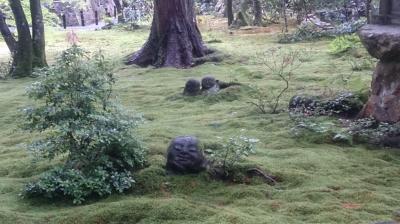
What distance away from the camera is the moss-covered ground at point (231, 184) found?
4.34 meters

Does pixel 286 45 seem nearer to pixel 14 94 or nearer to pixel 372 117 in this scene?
pixel 14 94

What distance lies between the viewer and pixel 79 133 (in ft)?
15.5

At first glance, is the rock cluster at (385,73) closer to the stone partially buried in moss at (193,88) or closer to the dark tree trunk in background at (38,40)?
the stone partially buried in moss at (193,88)

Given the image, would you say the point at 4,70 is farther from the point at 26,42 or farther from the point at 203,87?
the point at 203,87

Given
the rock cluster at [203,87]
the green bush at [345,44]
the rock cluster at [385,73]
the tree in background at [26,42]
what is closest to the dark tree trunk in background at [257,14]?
the green bush at [345,44]

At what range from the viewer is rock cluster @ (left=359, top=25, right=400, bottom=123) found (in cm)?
633

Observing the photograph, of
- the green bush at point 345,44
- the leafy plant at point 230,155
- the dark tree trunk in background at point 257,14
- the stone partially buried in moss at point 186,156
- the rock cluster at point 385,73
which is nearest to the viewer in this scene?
the stone partially buried in moss at point 186,156

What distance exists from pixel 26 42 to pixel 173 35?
3549 millimetres

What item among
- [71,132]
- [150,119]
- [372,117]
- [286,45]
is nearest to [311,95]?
[372,117]

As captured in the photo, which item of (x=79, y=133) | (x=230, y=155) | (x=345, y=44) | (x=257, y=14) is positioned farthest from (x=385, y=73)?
(x=257, y=14)

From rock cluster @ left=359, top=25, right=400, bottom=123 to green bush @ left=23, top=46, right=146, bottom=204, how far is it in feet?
10.5

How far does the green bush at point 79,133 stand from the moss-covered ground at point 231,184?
0.15 m

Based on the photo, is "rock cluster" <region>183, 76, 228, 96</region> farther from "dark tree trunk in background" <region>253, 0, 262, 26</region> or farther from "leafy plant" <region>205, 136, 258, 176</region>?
"dark tree trunk in background" <region>253, 0, 262, 26</region>

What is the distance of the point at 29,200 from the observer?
482 centimetres
